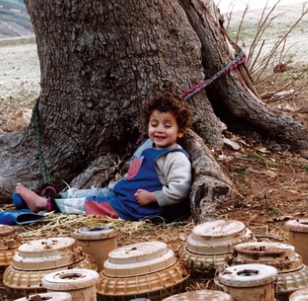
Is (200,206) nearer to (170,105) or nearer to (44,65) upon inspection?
(170,105)

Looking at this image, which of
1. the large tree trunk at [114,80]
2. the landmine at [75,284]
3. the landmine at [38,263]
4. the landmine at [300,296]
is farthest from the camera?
the large tree trunk at [114,80]

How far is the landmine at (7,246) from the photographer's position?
3.55 meters

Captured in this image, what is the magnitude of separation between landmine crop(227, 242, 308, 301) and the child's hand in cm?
212

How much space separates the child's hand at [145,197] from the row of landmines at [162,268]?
1.47 metres

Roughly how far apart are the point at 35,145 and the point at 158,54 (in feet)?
4.86

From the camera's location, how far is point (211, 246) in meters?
3.13

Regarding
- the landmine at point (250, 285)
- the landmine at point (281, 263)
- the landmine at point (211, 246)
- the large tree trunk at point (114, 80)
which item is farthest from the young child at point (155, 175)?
the landmine at point (250, 285)

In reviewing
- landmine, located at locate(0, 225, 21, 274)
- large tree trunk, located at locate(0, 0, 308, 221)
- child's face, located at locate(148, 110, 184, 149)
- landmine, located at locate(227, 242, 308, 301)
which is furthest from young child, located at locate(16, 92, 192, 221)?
landmine, located at locate(227, 242, 308, 301)

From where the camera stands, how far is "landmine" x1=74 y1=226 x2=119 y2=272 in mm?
3350

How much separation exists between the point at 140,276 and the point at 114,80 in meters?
2.89

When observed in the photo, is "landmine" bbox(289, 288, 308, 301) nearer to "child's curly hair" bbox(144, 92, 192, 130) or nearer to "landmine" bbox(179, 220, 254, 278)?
"landmine" bbox(179, 220, 254, 278)

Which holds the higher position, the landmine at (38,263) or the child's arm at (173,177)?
the child's arm at (173,177)

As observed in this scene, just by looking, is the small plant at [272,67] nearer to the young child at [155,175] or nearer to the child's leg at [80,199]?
the young child at [155,175]

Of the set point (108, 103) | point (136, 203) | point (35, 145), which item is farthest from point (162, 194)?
point (35, 145)
